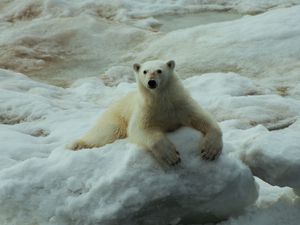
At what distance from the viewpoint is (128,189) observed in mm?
5492

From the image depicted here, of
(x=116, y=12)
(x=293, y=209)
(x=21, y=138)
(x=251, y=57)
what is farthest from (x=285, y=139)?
(x=116, y=12)

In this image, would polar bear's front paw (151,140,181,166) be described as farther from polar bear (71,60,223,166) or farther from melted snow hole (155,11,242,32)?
melted snow hole (155,11,242,32)

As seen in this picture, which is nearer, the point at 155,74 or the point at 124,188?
the point at 124,188

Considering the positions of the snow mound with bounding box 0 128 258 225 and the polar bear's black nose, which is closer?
the snow mound with bounding box 0 128 258 225

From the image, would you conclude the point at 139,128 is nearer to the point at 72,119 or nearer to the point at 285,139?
the point at 285,139

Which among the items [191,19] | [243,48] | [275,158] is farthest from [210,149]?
[191,19]

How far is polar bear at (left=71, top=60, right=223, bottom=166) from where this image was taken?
562cm

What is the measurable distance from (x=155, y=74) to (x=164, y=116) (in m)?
0.45

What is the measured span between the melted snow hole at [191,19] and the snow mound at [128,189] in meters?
11.2

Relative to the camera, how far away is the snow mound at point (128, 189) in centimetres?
549

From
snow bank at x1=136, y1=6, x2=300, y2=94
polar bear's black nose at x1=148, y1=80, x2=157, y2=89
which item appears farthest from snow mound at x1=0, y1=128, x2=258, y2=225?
snow bank at x1=136, y1=6, x2=300, y2=94

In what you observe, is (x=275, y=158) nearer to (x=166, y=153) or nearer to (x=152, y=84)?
(x=166, y=153)

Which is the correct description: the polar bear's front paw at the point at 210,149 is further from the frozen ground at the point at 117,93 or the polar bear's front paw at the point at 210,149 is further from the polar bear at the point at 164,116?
the frozen ground at the point at 117,93

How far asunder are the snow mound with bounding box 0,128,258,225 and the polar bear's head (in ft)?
1.74
